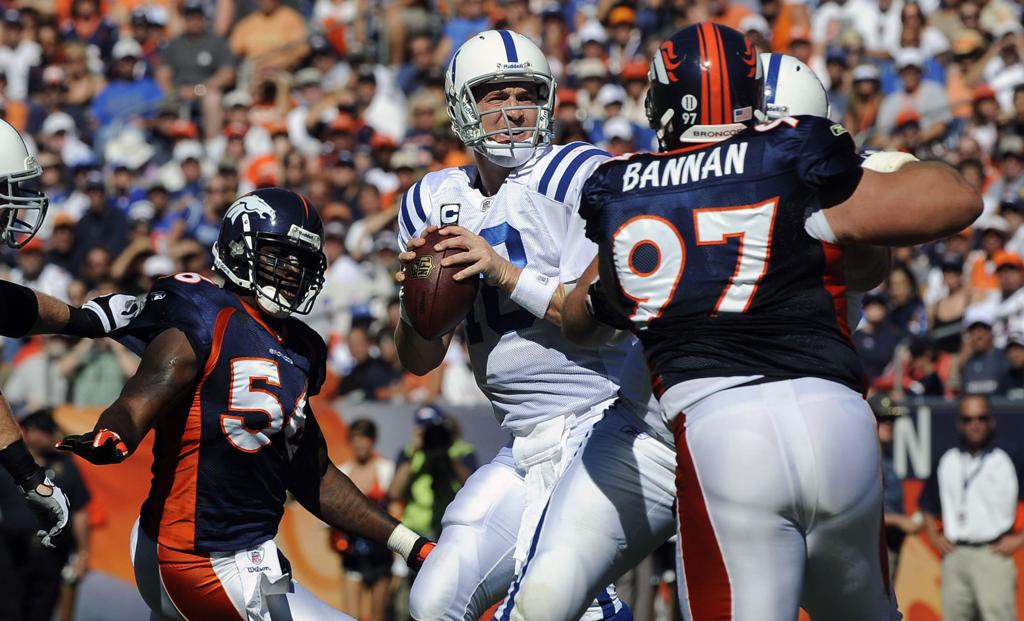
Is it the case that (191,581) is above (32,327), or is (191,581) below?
below

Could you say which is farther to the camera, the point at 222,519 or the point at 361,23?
the point at 361,23

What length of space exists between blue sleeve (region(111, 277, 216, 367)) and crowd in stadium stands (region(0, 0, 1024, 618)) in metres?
5.56

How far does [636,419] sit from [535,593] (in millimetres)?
662

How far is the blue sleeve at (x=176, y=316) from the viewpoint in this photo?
4.67m

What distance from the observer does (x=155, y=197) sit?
44.3 feet

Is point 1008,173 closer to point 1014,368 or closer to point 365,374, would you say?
point 1014,368

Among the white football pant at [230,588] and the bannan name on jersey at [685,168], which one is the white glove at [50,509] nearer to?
the white football pant at [230,588]

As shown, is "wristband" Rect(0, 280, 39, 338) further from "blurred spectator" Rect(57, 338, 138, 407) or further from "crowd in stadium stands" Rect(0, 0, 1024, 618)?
"blurred spectator" Rect(57, 338, 138, 407)

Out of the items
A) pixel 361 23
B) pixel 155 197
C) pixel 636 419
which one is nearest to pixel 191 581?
pixel 636 419

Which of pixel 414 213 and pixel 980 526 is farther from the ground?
pixel 414 213

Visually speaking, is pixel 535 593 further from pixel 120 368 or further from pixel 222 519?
pixel 120 368

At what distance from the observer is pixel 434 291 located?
451cm

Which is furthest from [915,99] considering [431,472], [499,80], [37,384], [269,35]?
[499,80]

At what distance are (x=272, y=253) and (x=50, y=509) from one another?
1.05 metres
